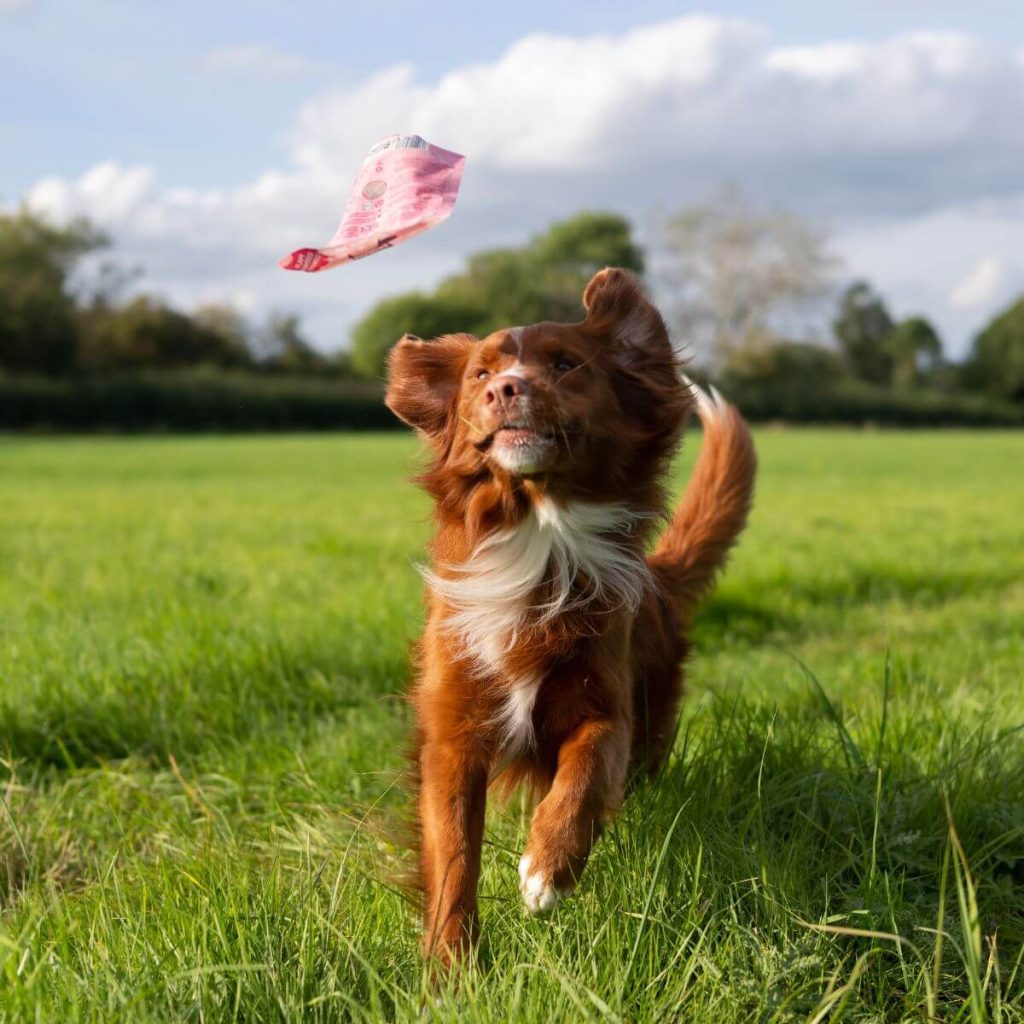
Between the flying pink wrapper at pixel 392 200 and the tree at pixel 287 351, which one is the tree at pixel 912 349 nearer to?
the tree at pixel 287 351

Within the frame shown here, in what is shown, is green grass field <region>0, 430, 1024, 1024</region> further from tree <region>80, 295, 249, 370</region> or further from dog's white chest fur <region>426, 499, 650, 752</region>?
tree <region>80, 295, 249, 370</region>

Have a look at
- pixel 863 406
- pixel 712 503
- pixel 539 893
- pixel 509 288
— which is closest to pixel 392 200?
pixel 539 893

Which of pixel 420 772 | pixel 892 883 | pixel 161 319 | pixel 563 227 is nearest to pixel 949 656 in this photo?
pixel 892 883

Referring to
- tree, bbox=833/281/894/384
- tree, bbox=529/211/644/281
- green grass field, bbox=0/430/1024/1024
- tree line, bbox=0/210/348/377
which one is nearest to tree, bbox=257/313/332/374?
tree line, bbox=0/210/348/377

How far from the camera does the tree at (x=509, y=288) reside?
214 feet

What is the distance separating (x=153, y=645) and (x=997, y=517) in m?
10.9

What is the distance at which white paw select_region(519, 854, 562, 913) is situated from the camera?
235 centimetres

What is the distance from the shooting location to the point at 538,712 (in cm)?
279

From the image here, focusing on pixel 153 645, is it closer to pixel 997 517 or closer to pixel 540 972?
pixel 540 972

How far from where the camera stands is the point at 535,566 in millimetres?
2830

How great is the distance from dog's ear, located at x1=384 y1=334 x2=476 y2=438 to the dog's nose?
0.46m

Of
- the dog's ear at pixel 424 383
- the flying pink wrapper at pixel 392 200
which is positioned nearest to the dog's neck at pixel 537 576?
the dog's ear at pixel 424 383

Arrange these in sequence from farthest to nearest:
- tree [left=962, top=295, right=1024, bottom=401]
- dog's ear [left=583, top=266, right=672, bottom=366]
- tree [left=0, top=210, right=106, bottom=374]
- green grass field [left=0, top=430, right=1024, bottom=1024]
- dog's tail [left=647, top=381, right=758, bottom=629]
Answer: tree [left=962, top=295, right=1024, bottom=401], tree [left=0, top=210, right=106, bottom=374], dog's tail [left=647, top=381, right=758, bottom=629], dog's ear [left=583, top=266, right=672, bottom=366], green grass field [left=0, top=430, right=1024, bottom=1024]

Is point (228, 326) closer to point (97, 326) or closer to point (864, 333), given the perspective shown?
point (97, 326)
